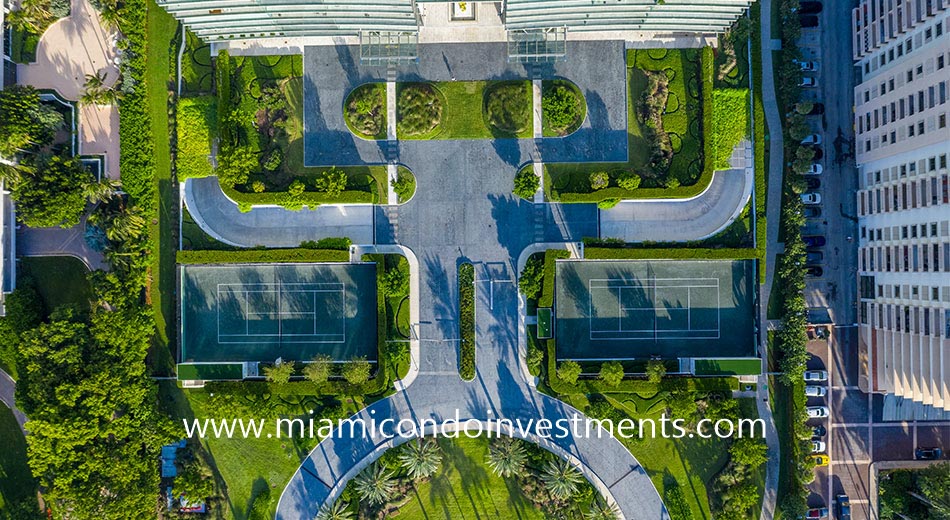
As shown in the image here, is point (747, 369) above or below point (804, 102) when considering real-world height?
below

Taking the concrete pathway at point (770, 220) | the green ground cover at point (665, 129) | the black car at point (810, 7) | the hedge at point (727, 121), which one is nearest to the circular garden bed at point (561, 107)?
the green ground cover at point (665, 129)

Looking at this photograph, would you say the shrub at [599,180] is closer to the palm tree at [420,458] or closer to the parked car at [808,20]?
the parked car at [808,20]

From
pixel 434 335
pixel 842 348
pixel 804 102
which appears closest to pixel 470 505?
pixel 434 335

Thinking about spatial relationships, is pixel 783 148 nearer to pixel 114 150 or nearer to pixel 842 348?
pixel 842 348

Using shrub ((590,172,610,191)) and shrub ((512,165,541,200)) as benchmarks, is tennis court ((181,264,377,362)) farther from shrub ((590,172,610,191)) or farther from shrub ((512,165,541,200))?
shrub ((590,172,610,191))

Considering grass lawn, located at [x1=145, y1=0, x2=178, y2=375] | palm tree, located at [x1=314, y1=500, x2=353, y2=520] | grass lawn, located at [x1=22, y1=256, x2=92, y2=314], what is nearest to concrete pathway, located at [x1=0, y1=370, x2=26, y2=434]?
grass lawn, located at [x1=22, y1=256, x2=92, y2=314]

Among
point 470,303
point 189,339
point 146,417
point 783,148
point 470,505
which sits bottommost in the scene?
point 470,505

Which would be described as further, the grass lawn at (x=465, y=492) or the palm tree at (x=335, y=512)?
the grass lawn at (x=465, y=492)
